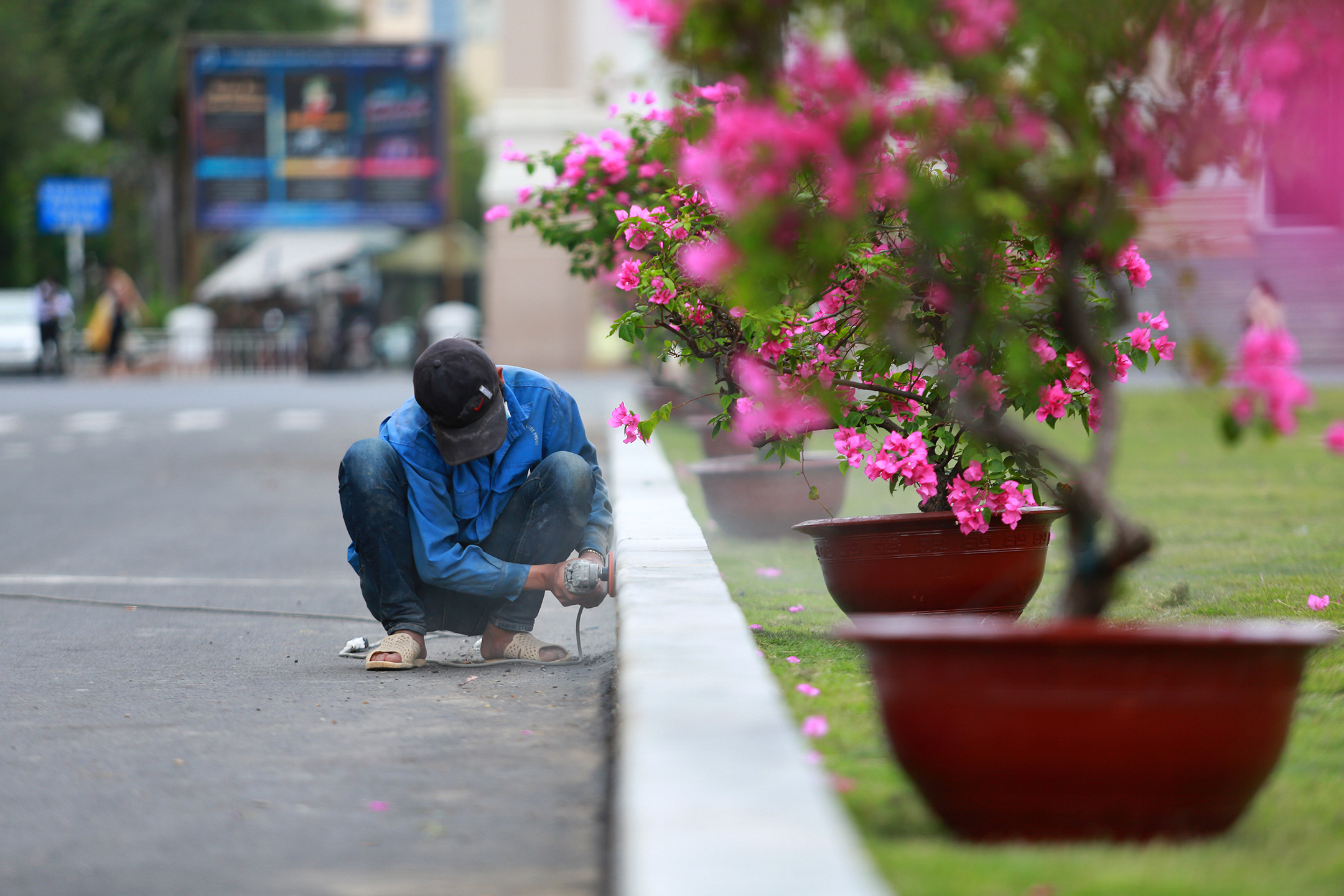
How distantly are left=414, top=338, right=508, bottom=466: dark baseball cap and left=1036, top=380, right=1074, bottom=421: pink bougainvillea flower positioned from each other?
5.29 ft

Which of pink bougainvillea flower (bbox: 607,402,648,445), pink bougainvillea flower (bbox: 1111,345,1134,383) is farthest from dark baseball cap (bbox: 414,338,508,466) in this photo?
pink bougainvillea flower (bbox: 1111,345,1134,383)

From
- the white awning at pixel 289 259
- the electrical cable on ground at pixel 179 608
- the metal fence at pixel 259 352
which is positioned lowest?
the metal fence at pixel 259 352

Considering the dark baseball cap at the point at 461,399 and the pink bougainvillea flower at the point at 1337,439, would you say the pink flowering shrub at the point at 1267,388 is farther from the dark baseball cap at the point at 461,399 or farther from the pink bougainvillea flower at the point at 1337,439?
the dark baseball cap at the point at 461,399

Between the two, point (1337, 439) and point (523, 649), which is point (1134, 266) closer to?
point (1337, 439)

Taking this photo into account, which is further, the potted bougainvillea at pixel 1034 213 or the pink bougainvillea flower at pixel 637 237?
the pink bougainvillea flower at pixel 637 237

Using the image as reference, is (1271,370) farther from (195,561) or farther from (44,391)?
(44,391)

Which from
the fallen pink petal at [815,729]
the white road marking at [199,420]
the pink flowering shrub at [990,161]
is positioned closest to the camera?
the pink flowering shrub at [990,161]

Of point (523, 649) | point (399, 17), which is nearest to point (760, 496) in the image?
point (523, 649)

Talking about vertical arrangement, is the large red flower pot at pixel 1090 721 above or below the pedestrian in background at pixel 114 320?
above

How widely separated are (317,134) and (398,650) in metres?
28.7

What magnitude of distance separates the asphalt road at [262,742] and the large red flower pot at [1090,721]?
0.76 metres

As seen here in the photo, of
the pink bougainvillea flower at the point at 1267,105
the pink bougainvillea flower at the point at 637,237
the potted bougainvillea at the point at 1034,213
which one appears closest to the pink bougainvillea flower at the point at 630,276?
the pink bougainvillea flower at the point at 637,237

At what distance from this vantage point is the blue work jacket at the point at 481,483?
540cm

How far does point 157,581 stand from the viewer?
324 inches
